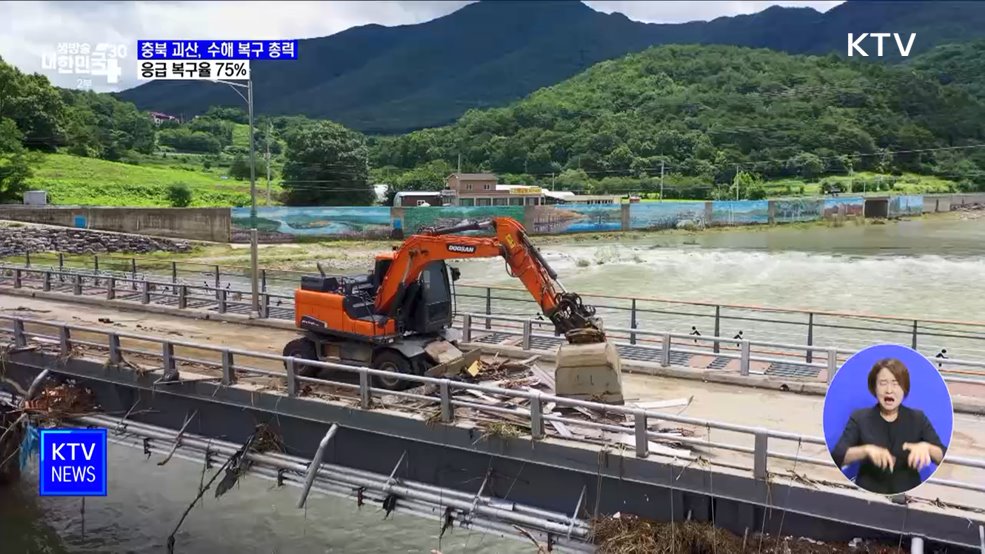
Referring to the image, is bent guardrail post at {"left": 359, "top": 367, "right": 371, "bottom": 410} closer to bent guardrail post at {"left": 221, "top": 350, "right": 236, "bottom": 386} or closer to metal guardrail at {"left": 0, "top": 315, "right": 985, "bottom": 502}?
metal guardrail at {"left": 0, "top": 315, "right": 985, "bottom": 502}

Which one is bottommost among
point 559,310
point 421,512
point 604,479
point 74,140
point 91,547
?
point 91,547

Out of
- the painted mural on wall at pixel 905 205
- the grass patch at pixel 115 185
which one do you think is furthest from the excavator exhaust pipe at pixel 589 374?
the painted mural on wall at pixel 905 205

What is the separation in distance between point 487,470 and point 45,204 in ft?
229

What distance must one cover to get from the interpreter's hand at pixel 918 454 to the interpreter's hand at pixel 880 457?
0.13 metres

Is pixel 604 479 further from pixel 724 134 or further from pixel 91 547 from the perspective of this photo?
pixel 724 134

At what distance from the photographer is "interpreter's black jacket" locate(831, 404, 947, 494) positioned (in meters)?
6.77

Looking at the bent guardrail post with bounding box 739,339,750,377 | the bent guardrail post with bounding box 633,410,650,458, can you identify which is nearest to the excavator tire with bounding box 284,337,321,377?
the bent guardrail post with bounding box 633,410,650,458

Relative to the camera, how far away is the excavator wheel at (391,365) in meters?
14.6

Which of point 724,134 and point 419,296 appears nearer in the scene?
point 419,296

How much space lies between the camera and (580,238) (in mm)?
95938

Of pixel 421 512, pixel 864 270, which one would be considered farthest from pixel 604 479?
pixel 864 270

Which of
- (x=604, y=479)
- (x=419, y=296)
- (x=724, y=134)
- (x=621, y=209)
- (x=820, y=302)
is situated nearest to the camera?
(x=604, y=479)

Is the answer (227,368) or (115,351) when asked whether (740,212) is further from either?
(227,368)

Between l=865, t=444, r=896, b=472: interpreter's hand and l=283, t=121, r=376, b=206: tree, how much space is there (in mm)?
103858
